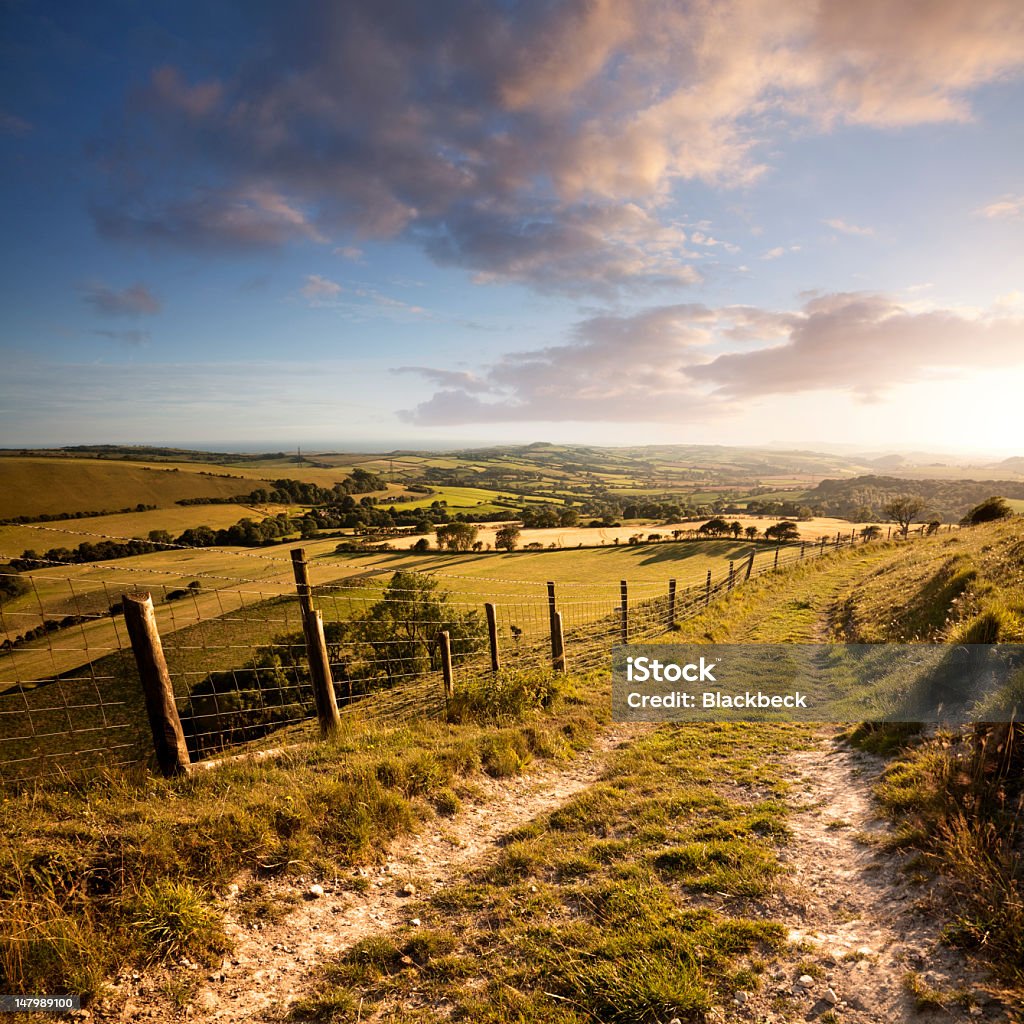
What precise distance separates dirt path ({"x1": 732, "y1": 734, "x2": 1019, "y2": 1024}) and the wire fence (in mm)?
5432

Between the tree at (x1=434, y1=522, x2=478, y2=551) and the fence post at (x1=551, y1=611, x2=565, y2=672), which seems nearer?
the fence post at (x1=551, y1=611, x2=565, y2=672)

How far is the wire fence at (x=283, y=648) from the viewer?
23.1ft

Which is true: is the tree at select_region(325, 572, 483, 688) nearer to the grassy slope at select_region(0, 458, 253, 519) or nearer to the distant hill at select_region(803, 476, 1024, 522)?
the grassy slope at select_region(0, 458, 253, 519)

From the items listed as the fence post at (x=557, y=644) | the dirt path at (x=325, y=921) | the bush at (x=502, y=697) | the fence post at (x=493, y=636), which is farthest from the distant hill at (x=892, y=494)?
the dirt path at (x=325, y=921)

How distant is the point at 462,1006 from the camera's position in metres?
3.53

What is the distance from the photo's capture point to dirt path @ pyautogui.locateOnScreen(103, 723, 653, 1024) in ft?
11.6

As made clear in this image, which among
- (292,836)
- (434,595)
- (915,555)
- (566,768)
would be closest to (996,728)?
(566,768)

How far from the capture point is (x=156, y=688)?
5715mm

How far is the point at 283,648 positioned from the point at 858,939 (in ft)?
55.1

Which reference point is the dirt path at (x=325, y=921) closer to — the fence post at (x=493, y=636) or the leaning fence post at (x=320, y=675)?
the leaning fence post at (x=320, y=675)

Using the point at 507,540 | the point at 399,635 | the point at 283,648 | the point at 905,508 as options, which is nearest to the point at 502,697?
the point at 283,648

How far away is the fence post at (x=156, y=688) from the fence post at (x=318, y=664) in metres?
1.84

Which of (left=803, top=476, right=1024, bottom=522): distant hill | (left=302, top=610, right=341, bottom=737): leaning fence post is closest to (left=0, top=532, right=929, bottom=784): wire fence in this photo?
(left=302, top=610, right=341, bottom=737): leaning fence post

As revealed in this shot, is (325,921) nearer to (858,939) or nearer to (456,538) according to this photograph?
(858,939)
